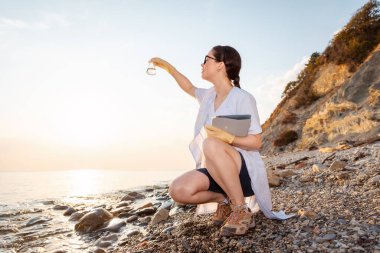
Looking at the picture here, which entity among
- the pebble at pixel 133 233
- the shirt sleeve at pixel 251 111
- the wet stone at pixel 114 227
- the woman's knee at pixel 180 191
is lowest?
the pebble at pixel 133 233

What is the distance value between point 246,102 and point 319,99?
17918 mm

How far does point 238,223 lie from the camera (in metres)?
3.31

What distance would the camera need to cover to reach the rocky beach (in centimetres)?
308

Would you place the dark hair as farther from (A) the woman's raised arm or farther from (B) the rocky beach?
(B) the rocky beach

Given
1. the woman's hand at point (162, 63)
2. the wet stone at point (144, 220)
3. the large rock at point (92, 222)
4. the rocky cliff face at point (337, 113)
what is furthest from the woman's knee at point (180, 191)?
the rocky cliff face at point (337, 113)

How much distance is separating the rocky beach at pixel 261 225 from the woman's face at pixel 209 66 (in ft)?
6.06

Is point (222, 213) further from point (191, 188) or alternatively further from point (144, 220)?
point (144, 220)

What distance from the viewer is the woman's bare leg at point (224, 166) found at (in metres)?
3.45

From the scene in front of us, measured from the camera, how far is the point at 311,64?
23.5m

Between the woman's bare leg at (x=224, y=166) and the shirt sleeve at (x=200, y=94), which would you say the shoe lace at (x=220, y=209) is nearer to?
the woman's bare leg at (x=224, y=166)

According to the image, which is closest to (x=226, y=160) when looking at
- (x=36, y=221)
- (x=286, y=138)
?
(x=36, y=221)

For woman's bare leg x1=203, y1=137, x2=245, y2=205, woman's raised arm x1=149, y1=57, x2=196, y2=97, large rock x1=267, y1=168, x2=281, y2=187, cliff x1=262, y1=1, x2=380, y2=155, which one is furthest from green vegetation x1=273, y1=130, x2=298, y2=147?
woman's bare leg x1=203, y1=137, x2=245, y2=205

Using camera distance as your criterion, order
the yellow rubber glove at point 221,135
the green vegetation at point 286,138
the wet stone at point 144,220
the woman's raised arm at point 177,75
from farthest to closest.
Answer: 1. the green vegetation at point 286,138
2. the wet stone at point 144,220
3. the woman's raised arm at point 177,75
4. the yellow rubber glove at point 221,135

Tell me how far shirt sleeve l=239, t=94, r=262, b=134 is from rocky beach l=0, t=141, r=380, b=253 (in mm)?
1070
